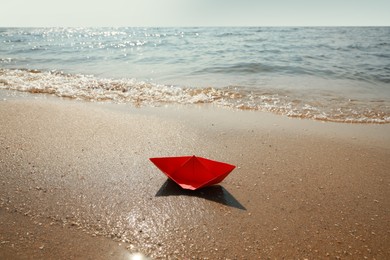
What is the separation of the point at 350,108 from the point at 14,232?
6.01m

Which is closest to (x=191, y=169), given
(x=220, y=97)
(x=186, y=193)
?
(x=186, y=193)

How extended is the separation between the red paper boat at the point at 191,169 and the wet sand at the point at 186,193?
0.12 metres

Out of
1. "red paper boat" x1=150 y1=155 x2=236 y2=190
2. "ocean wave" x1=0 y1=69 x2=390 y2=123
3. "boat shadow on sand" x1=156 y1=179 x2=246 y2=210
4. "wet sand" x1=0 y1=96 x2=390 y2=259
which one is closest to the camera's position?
"wet sand" x1=0 y1=96 x2=390 y2=259

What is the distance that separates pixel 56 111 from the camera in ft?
15.4

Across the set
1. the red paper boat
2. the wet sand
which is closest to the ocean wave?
the wet sand

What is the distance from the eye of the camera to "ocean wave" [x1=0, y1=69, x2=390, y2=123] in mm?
5340

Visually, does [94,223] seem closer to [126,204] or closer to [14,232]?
[126,204]

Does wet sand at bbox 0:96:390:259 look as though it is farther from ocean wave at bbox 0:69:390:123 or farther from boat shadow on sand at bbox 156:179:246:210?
ocean wave at bbox 0:69:390:123

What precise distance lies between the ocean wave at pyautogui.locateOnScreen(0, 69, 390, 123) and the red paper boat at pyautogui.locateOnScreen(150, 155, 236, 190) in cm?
305

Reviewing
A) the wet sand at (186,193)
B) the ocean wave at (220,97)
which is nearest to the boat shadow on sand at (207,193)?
the wet sand at (186,193)

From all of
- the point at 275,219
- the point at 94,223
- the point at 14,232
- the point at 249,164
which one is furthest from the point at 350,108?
the point at 14,232

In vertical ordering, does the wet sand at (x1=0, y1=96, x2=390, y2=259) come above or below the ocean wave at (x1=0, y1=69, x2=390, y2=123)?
below

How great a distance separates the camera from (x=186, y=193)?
251 centimetres

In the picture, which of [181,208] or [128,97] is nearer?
[181,208]
